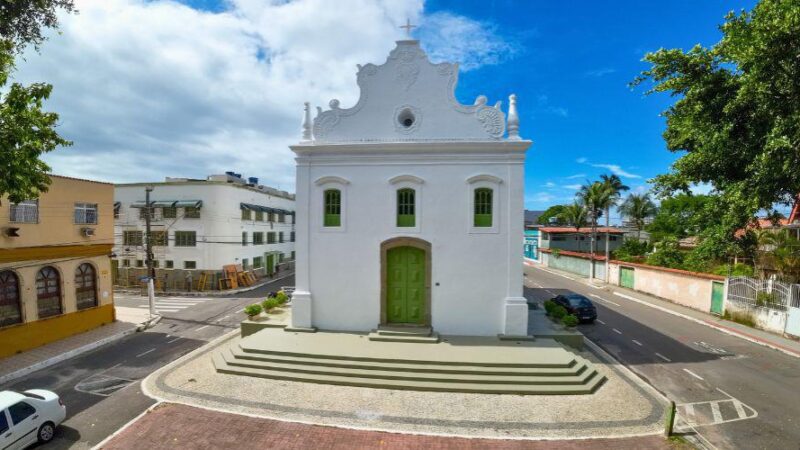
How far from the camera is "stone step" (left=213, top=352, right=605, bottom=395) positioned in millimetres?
9977

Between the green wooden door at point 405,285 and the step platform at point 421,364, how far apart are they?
1.15m

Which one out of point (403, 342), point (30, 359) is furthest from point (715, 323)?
point (30, 359)

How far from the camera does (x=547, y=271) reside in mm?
41688

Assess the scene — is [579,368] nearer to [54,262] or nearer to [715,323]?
[715,323]

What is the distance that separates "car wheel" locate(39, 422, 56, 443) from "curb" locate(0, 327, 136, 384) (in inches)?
225

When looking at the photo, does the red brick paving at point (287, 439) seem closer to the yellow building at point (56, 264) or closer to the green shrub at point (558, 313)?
the green shrub at point (558, 313)

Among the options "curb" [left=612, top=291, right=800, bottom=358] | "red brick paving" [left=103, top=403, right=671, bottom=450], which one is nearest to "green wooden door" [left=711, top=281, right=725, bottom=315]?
"curb" [left=612, top=291, right=800, bottom=358]

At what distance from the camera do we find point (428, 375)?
1051 centimetres

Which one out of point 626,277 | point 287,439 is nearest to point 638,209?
point 626,277

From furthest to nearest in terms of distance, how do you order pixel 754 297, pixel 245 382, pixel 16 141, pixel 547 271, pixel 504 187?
1. pixel 547 271
2. pixel 754 297
3. pixel 504 187
4. pixel 245 382
5. pixel 16 141

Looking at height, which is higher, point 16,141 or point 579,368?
point 16,141

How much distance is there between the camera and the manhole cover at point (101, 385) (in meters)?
10.8

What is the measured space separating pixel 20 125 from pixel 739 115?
23.9 meters

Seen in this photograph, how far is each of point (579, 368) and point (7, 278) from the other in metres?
21.0
